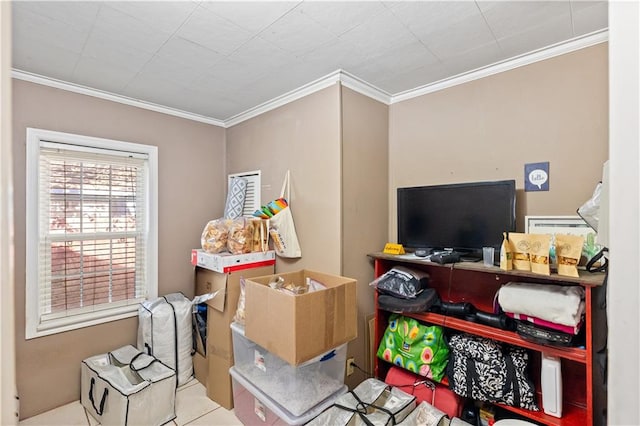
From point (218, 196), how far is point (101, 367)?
181cm

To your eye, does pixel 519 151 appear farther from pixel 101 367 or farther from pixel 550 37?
pixel 101 367

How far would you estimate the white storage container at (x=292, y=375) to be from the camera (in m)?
1.82

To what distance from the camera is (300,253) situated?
2.46 meters

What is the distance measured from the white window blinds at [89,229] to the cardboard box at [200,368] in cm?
76

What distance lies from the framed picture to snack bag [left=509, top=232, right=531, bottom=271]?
12.6 inches

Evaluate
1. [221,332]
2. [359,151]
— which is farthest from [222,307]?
[359,151]

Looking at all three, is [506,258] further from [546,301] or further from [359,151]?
[359,151]

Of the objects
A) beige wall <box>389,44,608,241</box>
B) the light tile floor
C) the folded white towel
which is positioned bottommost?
the light tile floor

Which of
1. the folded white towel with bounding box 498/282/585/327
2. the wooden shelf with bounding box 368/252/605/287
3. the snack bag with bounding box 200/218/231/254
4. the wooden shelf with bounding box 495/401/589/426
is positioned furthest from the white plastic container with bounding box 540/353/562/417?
the snack bag with bounding box 200/218/231/254

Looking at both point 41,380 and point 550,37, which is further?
point 41,380

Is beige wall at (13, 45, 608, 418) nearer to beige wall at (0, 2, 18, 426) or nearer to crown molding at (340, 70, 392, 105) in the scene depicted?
crown molding at (340, 70, 392, 105)

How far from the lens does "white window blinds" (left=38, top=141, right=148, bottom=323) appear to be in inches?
91.6

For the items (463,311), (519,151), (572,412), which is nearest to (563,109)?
(519,151)

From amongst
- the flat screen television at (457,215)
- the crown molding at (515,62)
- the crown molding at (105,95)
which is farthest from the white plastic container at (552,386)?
the crown molding at (105,95)
